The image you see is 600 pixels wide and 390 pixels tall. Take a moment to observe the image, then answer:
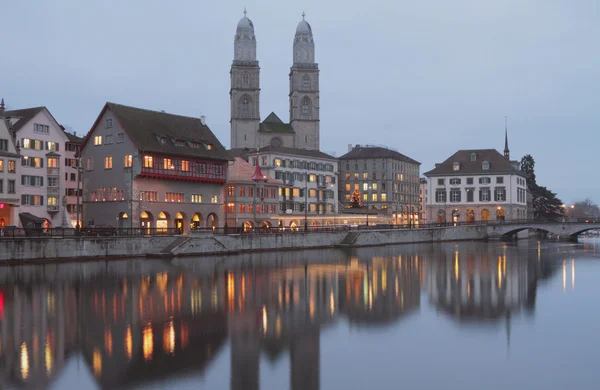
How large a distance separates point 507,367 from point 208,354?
9284mm

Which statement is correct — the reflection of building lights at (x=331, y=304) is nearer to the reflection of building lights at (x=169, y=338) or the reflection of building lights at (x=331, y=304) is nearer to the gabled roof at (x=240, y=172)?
the reflection of building lights at (x=169, y=338)

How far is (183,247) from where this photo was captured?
64.2 meters

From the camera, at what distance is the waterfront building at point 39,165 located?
235ft

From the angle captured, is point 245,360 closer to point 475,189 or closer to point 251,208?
point 251,208

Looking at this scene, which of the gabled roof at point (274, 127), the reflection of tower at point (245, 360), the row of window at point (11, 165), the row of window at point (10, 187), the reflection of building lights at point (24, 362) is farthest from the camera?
the gabled roof at point (274, 127)

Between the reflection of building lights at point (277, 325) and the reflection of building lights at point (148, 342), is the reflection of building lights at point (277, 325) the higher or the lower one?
the lower one

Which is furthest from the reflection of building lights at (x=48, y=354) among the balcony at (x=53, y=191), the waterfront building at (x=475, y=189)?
the waterfront building at (x=475, y=189)

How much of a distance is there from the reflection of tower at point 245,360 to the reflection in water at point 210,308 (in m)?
0.03

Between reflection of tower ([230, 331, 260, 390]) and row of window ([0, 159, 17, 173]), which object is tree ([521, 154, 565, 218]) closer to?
row of window ([0, 159, 17, 173])

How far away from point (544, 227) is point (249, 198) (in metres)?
48.4

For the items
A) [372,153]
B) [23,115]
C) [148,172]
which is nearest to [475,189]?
[372,153]

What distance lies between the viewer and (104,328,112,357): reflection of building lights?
21500 millimetres

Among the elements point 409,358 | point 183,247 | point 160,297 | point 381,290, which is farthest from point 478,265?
point 409,358

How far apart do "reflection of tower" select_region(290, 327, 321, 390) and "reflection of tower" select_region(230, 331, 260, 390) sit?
1.09 meters
